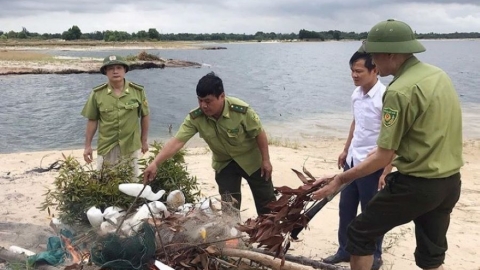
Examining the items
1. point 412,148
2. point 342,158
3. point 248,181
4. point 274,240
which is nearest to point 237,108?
point 248,181

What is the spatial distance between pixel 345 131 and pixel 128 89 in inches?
459

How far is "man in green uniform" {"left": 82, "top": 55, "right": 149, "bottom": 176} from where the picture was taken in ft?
17.4

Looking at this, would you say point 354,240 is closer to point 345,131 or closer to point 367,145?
point 367,145

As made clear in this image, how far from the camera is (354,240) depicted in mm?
3523

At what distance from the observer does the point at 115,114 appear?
5328 mm

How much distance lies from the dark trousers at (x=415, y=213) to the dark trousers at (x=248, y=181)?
1478 millimetres

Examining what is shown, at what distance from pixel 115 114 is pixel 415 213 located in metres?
3.26

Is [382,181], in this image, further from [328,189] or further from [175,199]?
[175,199]

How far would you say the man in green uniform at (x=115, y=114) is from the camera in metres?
5.31

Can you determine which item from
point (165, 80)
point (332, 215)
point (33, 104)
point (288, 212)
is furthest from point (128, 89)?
point (165, 80)

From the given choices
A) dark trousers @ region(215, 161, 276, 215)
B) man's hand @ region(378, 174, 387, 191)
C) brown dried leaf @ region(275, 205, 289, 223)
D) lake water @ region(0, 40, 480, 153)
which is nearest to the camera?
brown dried leaf @ region(275, 205, 289, 223)

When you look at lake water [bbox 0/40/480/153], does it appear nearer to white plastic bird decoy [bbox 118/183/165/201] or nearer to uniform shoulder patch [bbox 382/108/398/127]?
white plastic bird decoy [bbox 118/183/165/201]

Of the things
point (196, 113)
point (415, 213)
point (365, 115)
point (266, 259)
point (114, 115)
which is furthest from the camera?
point (114, 115)

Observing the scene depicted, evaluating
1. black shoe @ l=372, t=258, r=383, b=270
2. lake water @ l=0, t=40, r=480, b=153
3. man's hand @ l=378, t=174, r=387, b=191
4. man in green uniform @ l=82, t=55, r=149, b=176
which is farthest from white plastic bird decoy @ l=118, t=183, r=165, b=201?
lake water @ l=0, t=40, r=480, b=153
